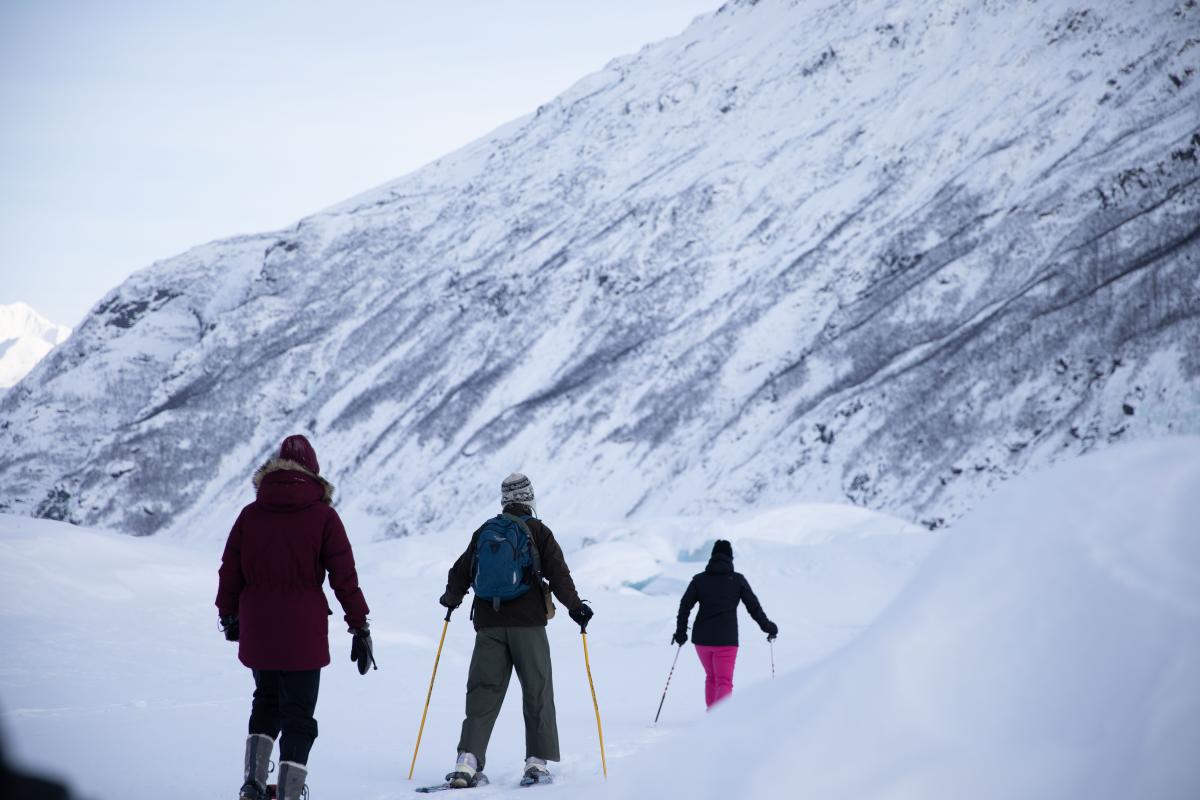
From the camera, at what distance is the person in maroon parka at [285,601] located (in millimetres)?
4789

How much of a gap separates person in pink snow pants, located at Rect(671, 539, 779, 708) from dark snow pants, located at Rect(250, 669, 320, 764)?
4.11m

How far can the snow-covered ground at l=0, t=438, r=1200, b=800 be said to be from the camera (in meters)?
2.62

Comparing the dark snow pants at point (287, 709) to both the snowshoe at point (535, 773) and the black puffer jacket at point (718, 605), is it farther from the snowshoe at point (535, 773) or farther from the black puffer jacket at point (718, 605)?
the black puffer jacket at point (718, 605)

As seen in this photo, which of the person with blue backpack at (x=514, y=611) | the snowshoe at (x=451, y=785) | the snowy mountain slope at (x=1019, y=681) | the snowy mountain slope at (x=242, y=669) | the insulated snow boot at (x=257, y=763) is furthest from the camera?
the snowy mountain slope at (x=242, y=669)

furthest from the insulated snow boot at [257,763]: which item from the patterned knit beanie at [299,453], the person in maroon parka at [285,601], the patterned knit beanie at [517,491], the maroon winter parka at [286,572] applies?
the patterned knit beanie at [517,491]

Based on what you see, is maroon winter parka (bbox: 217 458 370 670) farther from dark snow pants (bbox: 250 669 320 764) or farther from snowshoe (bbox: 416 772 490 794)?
snowshoe (bbox: 416 772 490 794)

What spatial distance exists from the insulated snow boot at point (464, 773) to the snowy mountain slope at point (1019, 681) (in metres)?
2.54

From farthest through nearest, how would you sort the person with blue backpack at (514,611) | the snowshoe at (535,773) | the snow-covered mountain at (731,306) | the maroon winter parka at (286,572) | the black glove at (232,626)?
the snow-covered mountain at (731,306)
the person with blue backpack at (514,611)
the snowshoe at (535,773)
the black glove at (232,626)
the maroon winter parka at (286,572)

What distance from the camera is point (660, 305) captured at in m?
54.7

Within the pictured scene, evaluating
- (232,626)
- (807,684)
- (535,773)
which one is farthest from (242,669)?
(807,684)

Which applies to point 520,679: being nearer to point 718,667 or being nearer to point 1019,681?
point 718,667

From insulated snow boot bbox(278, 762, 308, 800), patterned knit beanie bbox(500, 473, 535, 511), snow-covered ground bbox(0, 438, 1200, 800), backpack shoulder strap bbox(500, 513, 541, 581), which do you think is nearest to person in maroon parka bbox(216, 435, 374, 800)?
insulated snow boot bbox(278, 762, 308, 800)

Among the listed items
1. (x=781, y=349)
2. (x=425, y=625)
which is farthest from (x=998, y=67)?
(x=425, y=625)

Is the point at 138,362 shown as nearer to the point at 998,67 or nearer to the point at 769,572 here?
the point at 998,67
